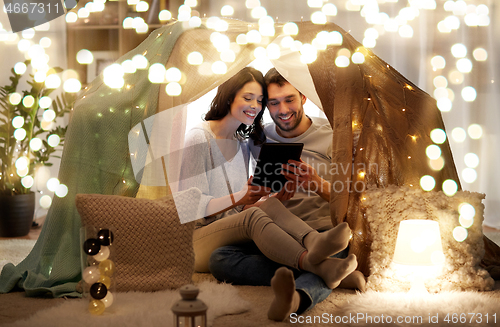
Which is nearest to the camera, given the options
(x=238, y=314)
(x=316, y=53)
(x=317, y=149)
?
(x=238, y=314)

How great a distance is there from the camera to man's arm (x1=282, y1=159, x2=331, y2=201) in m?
1.57

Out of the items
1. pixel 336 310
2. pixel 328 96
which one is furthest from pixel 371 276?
pixel 328 96

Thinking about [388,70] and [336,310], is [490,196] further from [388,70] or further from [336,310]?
[336,310]

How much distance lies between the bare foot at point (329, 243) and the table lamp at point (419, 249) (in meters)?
0.22

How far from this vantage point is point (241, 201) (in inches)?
64.0

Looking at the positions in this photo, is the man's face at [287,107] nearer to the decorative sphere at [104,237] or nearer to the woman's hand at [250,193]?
the woman's hand at [250,193]

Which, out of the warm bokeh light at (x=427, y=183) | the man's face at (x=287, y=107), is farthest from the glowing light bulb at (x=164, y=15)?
the warm bokeh light at (x=427, y=183)

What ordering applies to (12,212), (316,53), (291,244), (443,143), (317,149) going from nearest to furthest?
1. (291,244)
2. (443,143)
3. (316,53)
4. (317,149)
5. (12,212)

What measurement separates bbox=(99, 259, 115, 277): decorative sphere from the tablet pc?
0.60 metres

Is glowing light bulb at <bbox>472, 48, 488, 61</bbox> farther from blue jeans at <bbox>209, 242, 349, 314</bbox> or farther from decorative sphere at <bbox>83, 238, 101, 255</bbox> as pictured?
decorative sphere at <bbox>83, 238, 101, 255</bbox>

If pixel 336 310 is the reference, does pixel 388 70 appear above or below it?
above

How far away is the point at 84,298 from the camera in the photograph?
3.79 ft

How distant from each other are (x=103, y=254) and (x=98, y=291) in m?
0.09

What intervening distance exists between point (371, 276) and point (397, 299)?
0.49 ft
